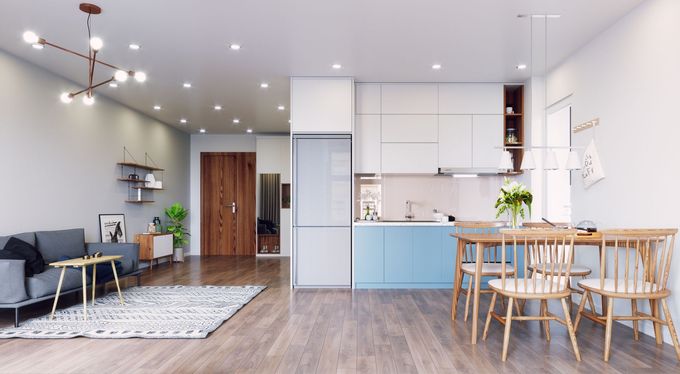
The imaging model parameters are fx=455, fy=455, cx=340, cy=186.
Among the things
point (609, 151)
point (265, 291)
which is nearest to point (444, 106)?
point (609, 151)

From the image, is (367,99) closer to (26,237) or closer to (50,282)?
(50,282)

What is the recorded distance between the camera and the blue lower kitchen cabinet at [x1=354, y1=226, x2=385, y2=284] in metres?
5.81

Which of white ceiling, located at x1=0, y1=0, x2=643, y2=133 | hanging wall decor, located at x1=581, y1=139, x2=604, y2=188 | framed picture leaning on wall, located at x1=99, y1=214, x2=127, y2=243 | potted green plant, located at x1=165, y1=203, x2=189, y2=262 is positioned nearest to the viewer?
white ceiling, located at x1=0, y1=0, x2=643, y2=133

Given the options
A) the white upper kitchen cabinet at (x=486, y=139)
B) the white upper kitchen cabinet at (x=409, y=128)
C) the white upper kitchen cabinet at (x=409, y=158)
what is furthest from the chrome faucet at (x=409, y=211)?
the white upper kitchen cabinet at (x=486, y=139)

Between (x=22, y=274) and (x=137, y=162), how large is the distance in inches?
164

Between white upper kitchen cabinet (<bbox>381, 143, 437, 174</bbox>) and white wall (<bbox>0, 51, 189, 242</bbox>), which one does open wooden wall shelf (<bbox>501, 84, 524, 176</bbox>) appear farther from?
white wall (<bbox>0, 51, 189, 242</bbox>)

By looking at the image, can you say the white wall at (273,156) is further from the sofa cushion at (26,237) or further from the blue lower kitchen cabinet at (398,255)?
the sofa cushion at (26,237)

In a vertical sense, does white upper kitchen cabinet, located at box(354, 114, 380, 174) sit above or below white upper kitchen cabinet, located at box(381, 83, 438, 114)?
below

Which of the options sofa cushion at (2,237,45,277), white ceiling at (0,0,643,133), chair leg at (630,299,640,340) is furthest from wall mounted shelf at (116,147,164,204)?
chair leg at (630,299,640,340)

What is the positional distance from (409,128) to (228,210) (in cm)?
552

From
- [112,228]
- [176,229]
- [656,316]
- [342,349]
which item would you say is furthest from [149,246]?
[656,316]

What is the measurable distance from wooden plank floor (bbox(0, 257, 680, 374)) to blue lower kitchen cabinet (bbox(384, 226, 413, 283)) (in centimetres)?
100

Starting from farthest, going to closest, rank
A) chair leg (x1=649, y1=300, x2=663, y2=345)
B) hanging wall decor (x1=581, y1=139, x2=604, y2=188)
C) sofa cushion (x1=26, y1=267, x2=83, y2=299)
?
1. hanging wall decor (x1=581, y1=139, x2=604, y2=188)
2. sofa cushion (x1=26, y1=267, x2=83, y2=299)
3. chair leg (x1=649, y1=300, x2=663, y2=345)

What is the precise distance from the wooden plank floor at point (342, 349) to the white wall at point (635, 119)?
89 centimetres
